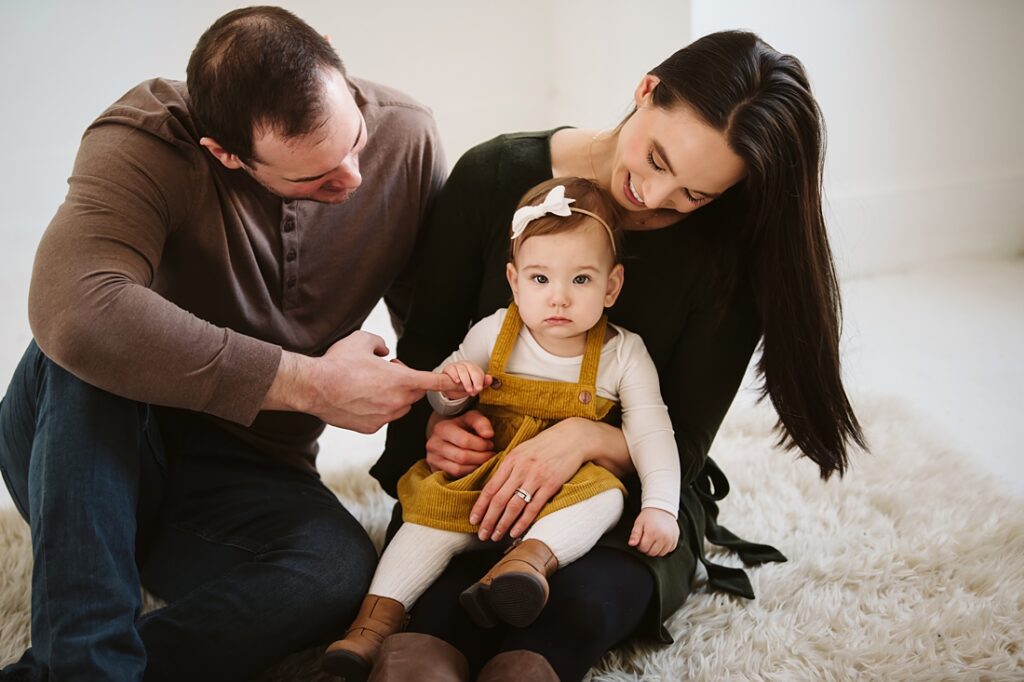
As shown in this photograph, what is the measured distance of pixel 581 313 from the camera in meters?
1.36

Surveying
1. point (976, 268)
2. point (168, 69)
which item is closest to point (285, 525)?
point (168, 69)

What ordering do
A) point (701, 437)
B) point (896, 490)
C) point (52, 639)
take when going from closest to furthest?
1. point (52, 639)
2. point (701, 437)
3. point (896, 490)

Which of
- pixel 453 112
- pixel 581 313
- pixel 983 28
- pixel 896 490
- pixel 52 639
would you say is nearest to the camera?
pixel 52 639

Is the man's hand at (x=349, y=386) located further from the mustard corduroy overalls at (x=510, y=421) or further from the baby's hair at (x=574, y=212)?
the baby's hair at (x=574, y=212)

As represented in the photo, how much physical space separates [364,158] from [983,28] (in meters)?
2.25

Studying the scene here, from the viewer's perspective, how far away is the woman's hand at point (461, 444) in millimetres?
1376

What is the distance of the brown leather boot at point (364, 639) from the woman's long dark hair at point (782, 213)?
668 millimetres

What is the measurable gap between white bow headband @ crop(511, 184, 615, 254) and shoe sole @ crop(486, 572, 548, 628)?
0.50 metres

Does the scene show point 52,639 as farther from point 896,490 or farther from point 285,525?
point 896,490

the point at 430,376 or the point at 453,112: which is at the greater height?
the point at 453,112

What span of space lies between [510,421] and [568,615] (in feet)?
1.07

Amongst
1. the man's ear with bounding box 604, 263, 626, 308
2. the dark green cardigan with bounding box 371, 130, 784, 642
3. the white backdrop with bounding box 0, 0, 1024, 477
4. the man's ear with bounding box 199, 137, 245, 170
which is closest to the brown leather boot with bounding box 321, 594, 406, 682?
the dark green cardigan with bounding box 371, 130, 784, 642

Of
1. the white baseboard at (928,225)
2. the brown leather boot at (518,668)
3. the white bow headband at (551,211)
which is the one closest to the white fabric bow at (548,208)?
the white bow headband at (551,211)

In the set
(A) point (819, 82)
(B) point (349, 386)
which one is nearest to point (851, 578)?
(B) point (349, 386)
